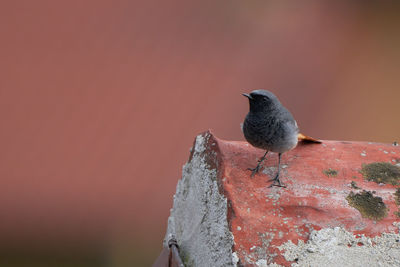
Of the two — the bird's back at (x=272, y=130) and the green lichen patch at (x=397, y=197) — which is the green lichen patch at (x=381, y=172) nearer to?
the green lichen patch at (x=397, y=197)

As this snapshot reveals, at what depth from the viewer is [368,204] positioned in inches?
56.8

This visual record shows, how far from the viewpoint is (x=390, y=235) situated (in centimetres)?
135

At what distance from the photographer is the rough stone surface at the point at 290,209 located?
1.28 m

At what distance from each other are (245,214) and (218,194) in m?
0.14

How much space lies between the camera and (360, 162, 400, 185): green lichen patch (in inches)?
61.6

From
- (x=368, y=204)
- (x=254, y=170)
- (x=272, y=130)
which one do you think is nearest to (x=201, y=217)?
(x=254, y=170)

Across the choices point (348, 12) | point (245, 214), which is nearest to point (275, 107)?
point (245, 214)

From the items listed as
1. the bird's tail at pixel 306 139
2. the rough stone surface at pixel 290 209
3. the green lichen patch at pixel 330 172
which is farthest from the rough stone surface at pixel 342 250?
the bird's tail at pixel 306 139

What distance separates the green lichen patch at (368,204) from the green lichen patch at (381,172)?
11 cm

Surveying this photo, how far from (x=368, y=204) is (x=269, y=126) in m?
0.49

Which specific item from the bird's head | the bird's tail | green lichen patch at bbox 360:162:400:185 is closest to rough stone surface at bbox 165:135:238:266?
the bird's head

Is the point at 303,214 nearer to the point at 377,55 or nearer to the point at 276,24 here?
the point at 276,24

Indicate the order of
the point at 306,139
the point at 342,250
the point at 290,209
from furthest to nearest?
1. the point at 306,139
2. the point at 290,209
3. the point at 342,250

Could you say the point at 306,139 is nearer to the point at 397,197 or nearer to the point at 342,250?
the point at 397,197
